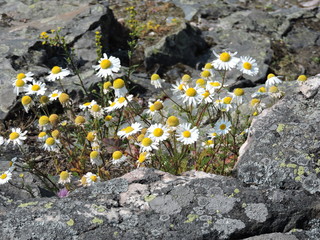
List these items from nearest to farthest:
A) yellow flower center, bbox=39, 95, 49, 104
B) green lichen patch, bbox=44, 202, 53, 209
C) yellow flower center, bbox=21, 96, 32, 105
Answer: green lichen patch, bbox=44, 202, 53, 209
yellow flower center, bbox=21, 96, 32, 105
yellow flower center, bbox=39, 95, 49, 104

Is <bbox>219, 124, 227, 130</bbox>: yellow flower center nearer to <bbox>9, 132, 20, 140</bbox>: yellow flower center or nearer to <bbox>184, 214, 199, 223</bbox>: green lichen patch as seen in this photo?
<bbox>184, 214, 199, 223</bbox>: green lichen patch

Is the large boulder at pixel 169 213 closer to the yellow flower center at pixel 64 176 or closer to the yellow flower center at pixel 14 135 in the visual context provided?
the yellow flower center at pixel 64 176

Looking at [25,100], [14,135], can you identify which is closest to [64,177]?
[14,135]

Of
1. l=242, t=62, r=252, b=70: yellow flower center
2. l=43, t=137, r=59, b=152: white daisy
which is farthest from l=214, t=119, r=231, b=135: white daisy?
l=43, t=137, r=59, b=152: white daisy

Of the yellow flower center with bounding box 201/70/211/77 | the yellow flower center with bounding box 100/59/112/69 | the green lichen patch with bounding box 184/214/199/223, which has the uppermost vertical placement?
the yellow flower center with bounding box 100/59/112/69

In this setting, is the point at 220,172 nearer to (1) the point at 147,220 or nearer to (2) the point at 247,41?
(1) the point at 147,220

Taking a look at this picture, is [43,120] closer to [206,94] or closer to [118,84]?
[118,84]

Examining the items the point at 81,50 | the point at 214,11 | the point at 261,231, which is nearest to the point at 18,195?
the point at 261,231

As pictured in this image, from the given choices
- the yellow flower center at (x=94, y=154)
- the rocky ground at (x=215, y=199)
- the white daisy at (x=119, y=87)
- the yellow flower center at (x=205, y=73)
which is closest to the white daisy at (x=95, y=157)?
the yellow flower center at (x=94, y=154)

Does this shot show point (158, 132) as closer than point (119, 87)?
Yes
